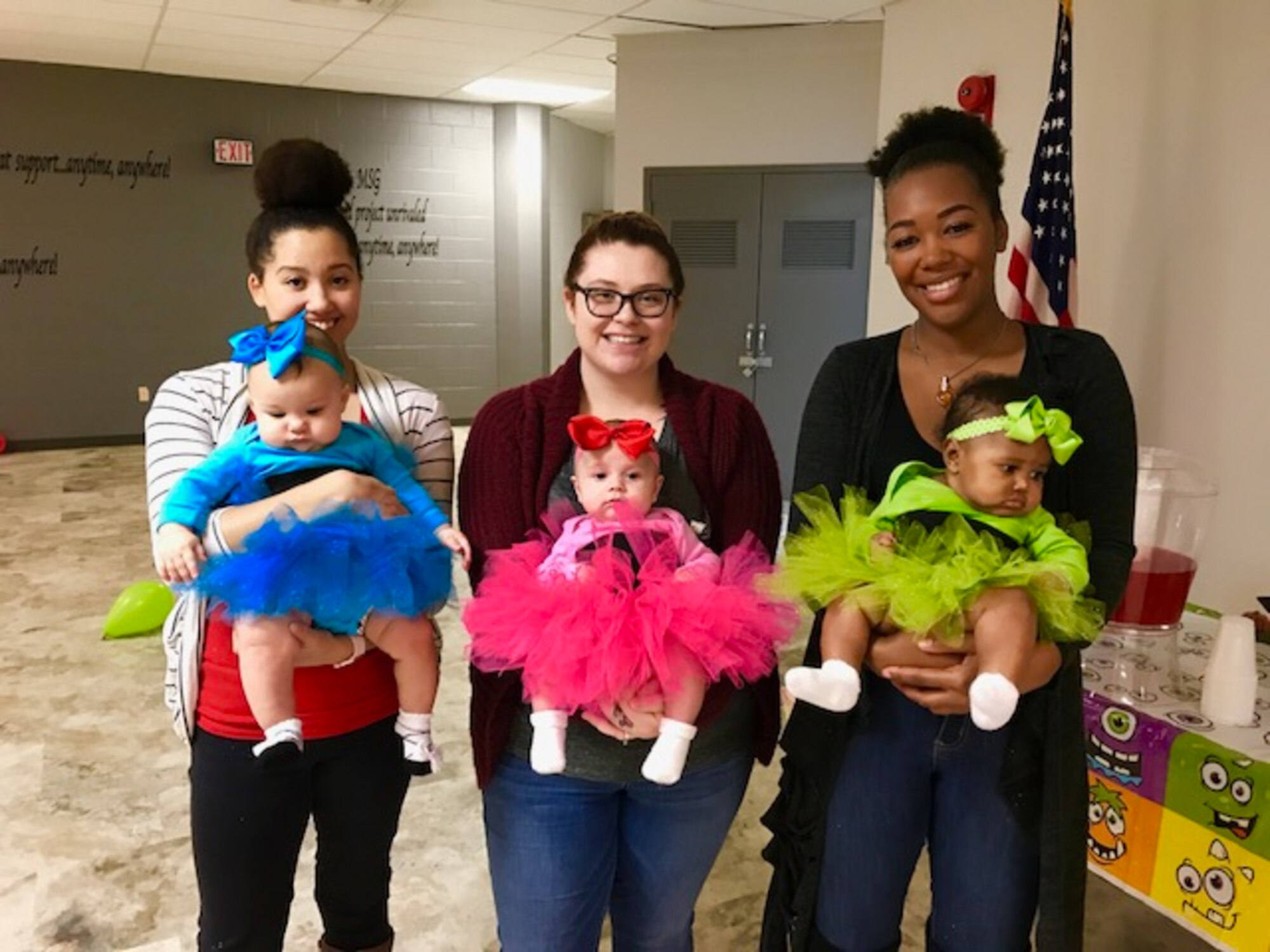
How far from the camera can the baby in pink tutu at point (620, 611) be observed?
139cm

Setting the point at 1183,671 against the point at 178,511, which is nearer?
the point at 178,511

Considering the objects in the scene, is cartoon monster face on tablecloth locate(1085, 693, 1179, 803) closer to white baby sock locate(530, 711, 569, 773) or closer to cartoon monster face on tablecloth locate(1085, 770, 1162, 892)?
cartoon monster face on tablecloth locate(1085, 770, 1162, 892)

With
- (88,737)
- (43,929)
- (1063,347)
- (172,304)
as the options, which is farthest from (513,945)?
(172,304)

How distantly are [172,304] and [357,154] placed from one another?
2.12 m

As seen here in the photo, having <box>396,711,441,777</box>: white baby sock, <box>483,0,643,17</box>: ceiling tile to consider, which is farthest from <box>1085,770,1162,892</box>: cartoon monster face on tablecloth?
<box>483,0,643,17</box>: ceiling tile

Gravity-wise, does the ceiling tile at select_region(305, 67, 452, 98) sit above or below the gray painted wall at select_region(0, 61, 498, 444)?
above

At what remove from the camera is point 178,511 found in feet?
4.78

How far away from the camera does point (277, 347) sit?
4.84ft

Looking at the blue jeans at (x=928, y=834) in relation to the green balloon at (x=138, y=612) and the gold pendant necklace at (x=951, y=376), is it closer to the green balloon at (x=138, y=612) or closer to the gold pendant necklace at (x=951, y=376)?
the gold pendant necklace at (x=951, y=376)

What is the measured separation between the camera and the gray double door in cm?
625

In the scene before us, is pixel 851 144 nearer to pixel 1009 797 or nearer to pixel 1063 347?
pixel 1063 347

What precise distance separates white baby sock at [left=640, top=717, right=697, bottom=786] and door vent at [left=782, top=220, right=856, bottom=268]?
532 centimetres

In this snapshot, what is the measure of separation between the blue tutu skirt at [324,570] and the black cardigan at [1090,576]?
25.8 inches

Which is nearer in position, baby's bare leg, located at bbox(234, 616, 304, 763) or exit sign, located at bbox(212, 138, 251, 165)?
baby's bare leg, located at bbox(234, 616, 304, 763)
